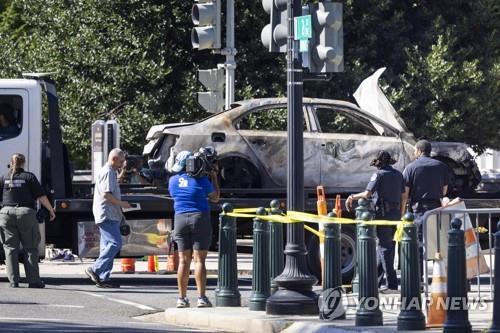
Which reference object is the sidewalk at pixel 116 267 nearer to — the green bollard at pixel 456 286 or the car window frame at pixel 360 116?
the car window frame at pixel 360 116

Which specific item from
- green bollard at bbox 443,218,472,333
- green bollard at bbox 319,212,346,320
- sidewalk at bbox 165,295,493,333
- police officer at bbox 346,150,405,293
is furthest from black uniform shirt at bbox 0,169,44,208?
green bollard at bbox 443,218,472,333

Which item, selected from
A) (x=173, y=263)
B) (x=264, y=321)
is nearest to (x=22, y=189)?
(x=173, y=263)

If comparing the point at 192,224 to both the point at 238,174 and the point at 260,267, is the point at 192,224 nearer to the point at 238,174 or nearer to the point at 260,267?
the point at 260,267

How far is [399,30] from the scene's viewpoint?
91.4ft

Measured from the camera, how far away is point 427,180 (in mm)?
15781

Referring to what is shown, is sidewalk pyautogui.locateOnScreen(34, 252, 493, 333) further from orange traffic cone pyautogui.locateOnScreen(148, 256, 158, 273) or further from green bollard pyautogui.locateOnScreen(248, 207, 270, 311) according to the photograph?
orange traffic cone pyautogui.locateOnScreen(148, 256, 158, 273)

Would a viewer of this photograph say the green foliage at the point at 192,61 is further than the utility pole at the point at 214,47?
Yes

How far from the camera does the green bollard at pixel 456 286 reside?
10836 mm

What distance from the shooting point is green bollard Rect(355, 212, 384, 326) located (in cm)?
1199

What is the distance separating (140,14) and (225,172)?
8561mm

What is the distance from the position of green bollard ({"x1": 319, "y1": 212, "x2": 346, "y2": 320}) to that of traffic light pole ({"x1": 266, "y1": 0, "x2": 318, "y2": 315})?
50 centimetres

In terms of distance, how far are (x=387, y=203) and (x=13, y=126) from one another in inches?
204

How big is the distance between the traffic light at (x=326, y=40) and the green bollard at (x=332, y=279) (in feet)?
4.84

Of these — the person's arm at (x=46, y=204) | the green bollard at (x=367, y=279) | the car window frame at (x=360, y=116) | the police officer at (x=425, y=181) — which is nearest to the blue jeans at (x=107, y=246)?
the person's arm at (x=46, y=204)
